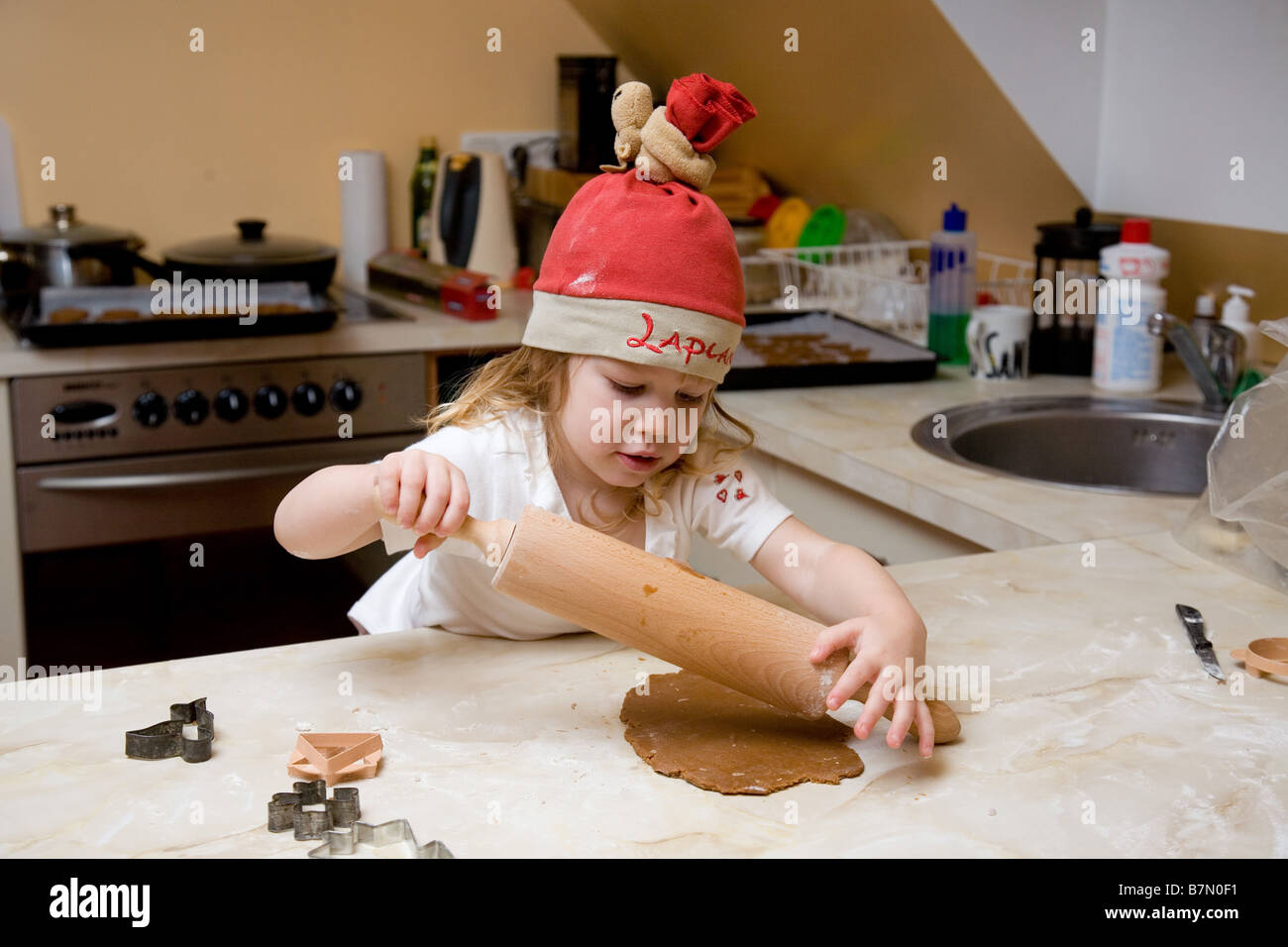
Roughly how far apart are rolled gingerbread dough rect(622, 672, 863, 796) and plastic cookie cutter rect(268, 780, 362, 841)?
20 cm

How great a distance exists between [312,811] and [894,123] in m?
1.91

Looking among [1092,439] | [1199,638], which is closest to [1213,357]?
[1092,439]

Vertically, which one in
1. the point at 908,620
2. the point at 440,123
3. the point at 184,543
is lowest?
the point at 184,543

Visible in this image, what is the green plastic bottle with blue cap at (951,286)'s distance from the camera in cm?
206

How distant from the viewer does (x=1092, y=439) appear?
185 centimetres

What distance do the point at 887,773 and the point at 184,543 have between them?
2.23 meters

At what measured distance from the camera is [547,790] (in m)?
0.80

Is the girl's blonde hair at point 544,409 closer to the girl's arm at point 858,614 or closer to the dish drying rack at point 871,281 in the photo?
the girl's arm at point 858,614

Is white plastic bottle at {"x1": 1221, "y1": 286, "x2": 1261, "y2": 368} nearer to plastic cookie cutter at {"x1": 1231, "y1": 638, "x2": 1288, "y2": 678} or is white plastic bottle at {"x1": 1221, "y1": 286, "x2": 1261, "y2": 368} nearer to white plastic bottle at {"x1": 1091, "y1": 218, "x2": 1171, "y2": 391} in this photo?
white plastic bottle at {"x1": 1091, "y1": 218, "x2": 1171, "y2": 391}

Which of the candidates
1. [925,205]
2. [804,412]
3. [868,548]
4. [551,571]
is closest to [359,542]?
[551,571]

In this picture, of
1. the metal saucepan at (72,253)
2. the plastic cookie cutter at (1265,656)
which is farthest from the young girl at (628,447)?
the metal saucepan at (72,253)

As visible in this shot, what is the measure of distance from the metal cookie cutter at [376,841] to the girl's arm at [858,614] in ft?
0.98

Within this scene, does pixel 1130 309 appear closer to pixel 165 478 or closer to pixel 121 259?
pixel 165 478
